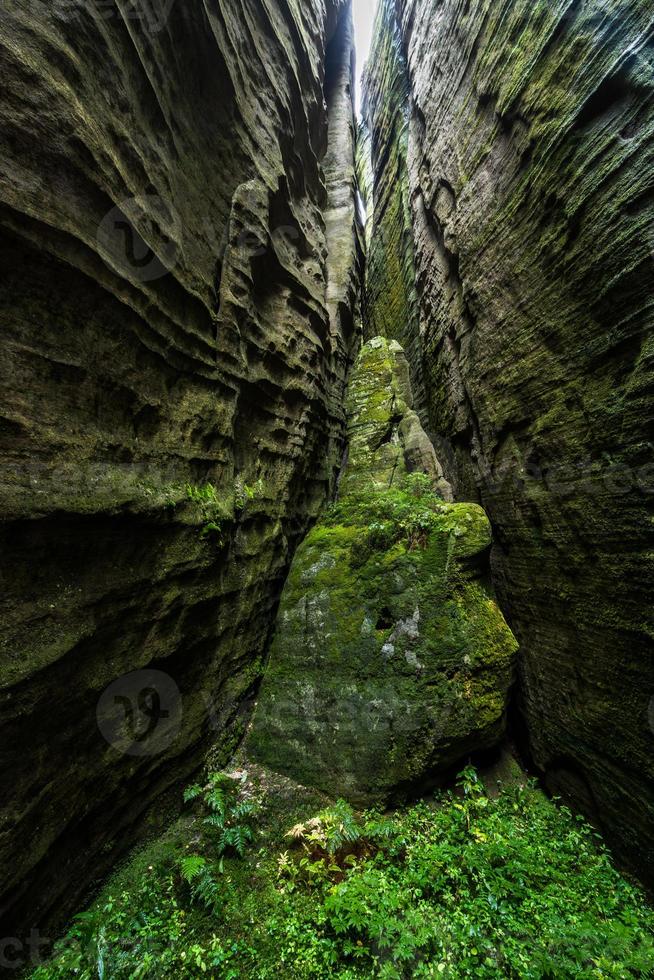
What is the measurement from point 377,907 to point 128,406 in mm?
5206

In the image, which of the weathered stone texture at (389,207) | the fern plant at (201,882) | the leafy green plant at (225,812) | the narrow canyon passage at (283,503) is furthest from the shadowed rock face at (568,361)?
the fern plant at (201,882)

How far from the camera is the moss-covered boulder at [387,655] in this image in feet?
15.9

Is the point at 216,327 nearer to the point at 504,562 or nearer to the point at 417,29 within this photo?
the point at 504,562

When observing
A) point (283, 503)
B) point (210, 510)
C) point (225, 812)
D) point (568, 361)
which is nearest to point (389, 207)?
point (568, 361)

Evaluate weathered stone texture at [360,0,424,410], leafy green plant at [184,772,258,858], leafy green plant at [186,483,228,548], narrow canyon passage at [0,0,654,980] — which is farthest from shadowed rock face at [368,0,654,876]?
leafy green plant at [186,483,228,548]

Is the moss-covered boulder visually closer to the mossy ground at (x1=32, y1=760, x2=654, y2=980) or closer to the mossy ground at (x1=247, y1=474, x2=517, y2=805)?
the mossy ground at (x1=247, y1=474, x2=517, y2=805)

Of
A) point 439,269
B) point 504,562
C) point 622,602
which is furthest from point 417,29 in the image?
point 622,602

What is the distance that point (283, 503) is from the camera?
693 cm

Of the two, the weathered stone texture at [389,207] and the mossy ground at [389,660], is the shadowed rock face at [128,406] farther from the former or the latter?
the weathered stone texture at [389,207]

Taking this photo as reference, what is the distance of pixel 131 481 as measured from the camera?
3.82 metres

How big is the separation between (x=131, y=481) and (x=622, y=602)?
549cm

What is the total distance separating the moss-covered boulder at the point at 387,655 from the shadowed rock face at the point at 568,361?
0.91m

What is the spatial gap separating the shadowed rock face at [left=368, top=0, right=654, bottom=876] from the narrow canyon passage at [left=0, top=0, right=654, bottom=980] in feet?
0.13

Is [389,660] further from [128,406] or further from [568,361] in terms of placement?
[568,361]
